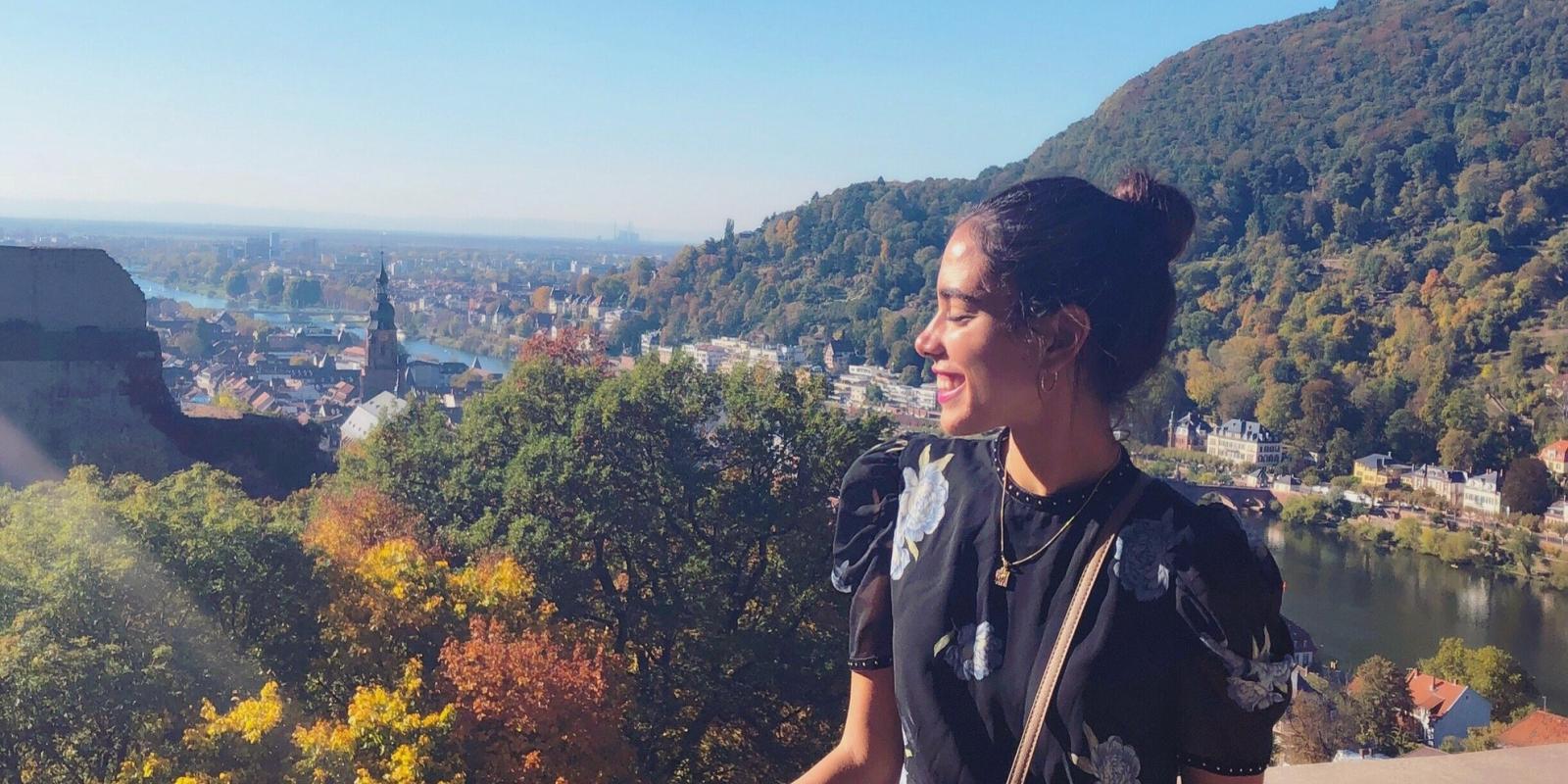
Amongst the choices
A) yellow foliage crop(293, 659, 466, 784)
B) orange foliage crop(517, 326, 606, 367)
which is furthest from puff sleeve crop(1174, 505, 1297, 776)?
orange foliage crop(517, 326, 606, 367)

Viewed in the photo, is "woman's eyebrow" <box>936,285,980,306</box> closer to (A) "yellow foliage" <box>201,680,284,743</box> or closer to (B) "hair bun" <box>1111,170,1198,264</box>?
(B) "hair bun" <box>1111,170,1198,264</box>

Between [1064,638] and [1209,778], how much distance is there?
15 centimetres

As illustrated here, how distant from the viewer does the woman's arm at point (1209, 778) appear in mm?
1002

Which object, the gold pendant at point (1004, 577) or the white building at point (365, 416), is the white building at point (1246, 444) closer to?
the white building at point (365, 416)

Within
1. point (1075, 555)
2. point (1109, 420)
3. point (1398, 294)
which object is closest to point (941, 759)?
point (1075, 555)

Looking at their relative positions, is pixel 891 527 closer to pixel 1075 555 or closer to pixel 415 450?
pixel 1075 555

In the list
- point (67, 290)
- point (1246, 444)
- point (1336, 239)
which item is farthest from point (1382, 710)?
point (1336, 239)

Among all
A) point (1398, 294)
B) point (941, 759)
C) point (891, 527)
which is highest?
point (891, 527)

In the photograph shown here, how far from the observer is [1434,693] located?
1405 cm

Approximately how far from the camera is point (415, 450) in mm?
9141

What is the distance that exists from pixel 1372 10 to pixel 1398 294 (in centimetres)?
4734

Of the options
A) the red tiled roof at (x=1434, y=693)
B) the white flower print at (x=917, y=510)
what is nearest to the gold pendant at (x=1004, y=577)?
the white flower print at (x=917, y=510)

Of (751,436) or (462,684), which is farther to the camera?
(751,436)

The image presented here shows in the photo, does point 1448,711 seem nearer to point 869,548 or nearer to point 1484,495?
point 869,548
